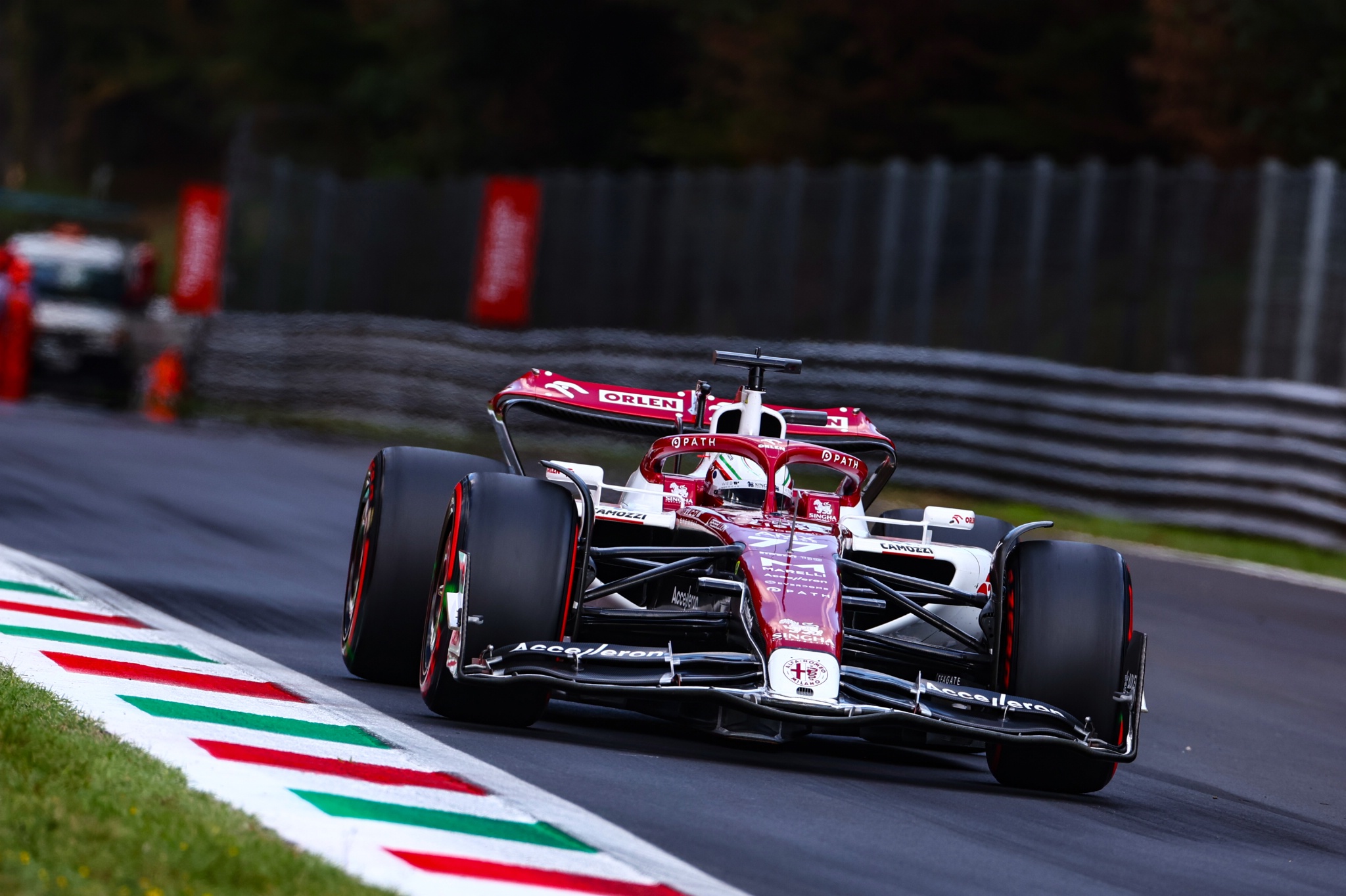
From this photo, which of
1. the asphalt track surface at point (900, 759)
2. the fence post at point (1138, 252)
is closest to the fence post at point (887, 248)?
the fence post at point (1138, 252)

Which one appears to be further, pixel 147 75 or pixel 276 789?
pixel 147 75

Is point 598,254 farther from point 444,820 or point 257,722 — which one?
point 444,820

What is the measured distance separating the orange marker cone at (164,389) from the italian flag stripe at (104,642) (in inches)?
785

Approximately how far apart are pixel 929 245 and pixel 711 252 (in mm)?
4113

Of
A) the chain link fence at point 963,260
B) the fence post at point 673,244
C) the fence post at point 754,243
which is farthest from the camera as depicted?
the fence post at point 673,244

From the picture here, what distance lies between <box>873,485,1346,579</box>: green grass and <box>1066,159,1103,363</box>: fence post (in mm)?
1469

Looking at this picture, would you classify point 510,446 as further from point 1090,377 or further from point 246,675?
point 1090,377

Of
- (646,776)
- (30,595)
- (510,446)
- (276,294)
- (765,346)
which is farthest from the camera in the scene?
(276,294)

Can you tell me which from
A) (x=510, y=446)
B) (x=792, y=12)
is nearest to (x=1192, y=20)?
(x=792, y=12)

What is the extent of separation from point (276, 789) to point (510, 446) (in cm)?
332

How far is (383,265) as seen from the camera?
30969 millimetres

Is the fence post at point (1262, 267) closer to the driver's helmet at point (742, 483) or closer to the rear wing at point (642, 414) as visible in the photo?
the rear wing at point (642, 414)

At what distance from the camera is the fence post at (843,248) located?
21.7m

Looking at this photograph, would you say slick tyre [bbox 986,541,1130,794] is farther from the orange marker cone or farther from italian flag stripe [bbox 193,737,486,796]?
the orange marker cone
